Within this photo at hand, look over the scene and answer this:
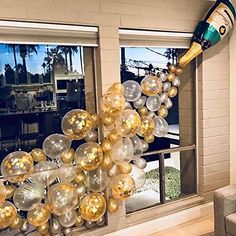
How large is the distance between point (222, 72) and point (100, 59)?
5.50 ft

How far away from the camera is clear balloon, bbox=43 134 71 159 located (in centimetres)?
252

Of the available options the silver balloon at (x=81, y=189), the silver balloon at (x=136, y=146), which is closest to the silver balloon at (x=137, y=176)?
the silver balloon at (x=136, y=146)

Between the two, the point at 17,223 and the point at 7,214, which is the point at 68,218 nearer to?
the point at 17,223

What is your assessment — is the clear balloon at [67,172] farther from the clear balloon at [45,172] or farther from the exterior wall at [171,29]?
the exterior wall at [171,29]

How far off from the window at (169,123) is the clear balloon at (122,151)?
71 centimetres

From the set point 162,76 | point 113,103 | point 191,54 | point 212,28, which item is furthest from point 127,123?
point 212,28

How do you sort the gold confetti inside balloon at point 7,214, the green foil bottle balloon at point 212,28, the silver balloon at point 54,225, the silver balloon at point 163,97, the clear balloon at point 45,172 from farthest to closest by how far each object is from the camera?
1. the green foil bottle balloon at point 212,28
2. the silver balloon at point 163,97
3. the silver balloon at point 54,225
4. the clear balloon at point 45,172
5. the gold confetti inside balloon at point 7,214

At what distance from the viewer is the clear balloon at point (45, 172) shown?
8.06 ft

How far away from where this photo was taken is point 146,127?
2799 millimetres

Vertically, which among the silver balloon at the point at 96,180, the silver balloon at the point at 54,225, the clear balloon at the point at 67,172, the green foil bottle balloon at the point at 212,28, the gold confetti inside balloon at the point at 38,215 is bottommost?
the silver balloon at the point at 54,225

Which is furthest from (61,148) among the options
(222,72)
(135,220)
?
(222,72)

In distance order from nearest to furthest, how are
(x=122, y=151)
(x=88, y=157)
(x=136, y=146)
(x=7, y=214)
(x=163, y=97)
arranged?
(x=7, y=214) < (x=88, y=157) < (x=122, y=151) < (x=136, y=146) < (x=163, y=97)

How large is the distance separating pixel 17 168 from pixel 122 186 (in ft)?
2.99

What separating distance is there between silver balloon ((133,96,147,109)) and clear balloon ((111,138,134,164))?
1.42 ft
